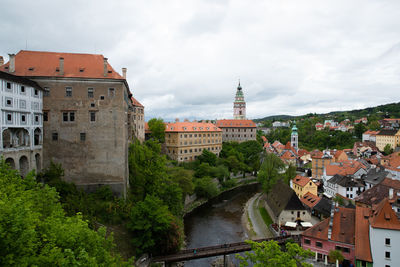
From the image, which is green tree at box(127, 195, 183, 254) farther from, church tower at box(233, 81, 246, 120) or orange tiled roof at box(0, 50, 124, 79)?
church tower at box(233, 81, 246, 120)

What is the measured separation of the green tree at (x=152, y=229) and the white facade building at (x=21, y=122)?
9157mm

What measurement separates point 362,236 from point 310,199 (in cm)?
1330

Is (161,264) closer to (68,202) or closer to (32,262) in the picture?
→ (68,202)

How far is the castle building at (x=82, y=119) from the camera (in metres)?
21.3

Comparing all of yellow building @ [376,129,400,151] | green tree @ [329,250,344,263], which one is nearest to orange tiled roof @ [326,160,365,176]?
green tree @ [329,250,344,263]

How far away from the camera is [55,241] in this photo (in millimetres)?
9562

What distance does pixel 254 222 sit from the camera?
100ft

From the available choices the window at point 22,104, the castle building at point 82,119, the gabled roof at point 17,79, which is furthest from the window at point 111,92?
the window at point 22,104

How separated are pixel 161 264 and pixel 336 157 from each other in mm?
54626

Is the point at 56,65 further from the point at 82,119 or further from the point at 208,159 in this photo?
the point at 208,159

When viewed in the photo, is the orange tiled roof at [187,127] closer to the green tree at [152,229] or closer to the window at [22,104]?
the green tree at [152,229]

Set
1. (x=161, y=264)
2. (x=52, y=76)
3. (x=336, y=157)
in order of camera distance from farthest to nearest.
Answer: (x=336, y=157) → (x=52, y=76) → (x=161, y=264)

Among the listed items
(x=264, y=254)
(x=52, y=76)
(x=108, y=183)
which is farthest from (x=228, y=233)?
(x=52, y=76)

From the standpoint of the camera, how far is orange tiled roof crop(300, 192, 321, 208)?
30.9 metres
